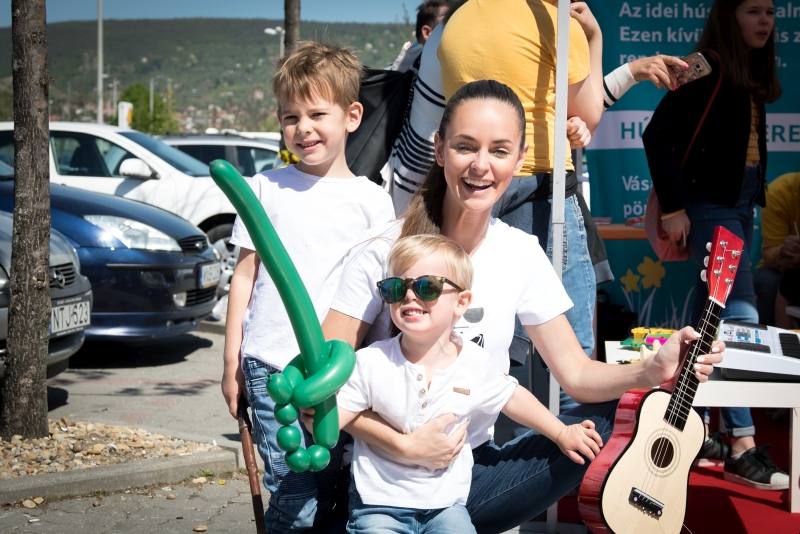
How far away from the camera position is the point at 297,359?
89.3 inches

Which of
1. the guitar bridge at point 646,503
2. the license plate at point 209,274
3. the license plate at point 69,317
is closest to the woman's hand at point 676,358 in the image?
the guitar bridge at point 646,503

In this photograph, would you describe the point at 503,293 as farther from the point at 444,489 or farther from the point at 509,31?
the point at 509,31

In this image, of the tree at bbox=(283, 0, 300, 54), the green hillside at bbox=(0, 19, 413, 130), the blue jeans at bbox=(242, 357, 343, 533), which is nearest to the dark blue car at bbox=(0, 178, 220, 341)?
the tree at bbox=(283, 0, 300, 54)

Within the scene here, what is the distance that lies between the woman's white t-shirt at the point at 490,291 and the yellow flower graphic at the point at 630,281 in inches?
170

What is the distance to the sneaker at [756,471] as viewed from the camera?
4.83 m

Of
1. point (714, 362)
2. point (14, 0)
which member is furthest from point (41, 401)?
point (714, 362)

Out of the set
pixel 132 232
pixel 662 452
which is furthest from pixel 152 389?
pixel 662 452

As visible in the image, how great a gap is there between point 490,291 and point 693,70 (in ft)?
5.63

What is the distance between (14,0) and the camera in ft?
16.9

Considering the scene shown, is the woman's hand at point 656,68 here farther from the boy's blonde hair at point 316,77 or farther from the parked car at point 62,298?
the parked car at point 62,298

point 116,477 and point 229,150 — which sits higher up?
point 229,150

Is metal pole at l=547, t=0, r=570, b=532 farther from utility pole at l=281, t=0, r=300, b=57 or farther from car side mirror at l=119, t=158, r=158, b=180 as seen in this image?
car side mirror at l=119, t=158, r=158, b=180

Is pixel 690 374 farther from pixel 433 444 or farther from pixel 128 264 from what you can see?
pixel 128 264

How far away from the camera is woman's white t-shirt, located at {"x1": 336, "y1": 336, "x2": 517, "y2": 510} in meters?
2.54
